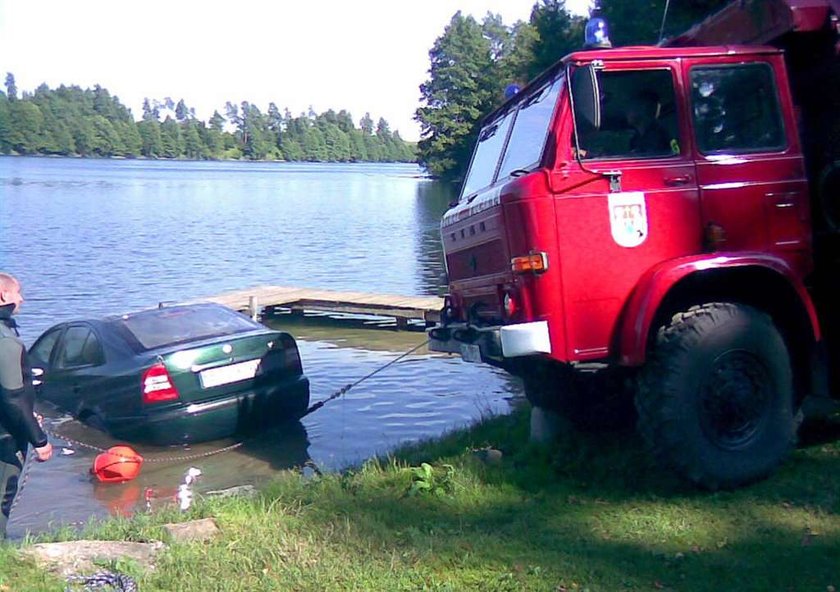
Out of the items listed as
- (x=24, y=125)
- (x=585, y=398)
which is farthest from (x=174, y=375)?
(x=24, y=125)

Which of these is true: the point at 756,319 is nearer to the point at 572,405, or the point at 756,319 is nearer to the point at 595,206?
the point at 595,206

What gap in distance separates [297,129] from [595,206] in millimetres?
152527

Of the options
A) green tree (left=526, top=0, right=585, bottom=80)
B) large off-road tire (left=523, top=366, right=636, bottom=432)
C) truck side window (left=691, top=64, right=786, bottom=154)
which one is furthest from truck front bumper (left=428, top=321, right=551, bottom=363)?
green tree (left=526, top=0, right=585, bottom=80)

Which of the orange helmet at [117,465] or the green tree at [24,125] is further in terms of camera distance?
the green tree at [24,125]

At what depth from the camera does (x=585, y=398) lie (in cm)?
746

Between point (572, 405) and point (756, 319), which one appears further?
point (572, 405)

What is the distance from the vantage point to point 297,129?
155 metres

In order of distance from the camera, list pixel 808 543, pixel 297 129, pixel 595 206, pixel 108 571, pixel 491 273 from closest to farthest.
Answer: pixel 108 571 → pixel 808 543 → pixel 595 206 → pixel 491 273 → pixel 297 129

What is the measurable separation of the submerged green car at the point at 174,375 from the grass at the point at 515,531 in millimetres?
3082

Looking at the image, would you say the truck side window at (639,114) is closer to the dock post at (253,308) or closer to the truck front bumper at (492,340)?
the truck front bumper at (492,340)

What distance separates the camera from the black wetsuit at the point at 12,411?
615 cm

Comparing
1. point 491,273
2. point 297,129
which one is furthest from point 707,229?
point 297,129

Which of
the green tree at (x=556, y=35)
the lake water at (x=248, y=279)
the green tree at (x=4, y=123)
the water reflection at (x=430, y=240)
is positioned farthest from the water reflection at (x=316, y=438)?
the green tree at (x=4, y=123)

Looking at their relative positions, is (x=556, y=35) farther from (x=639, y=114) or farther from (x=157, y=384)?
(x=639, y=114)
